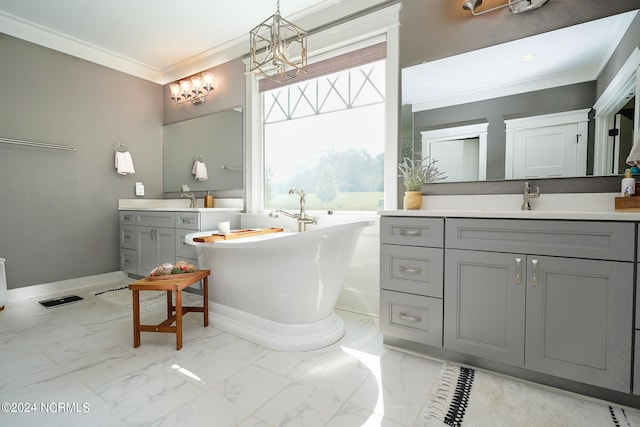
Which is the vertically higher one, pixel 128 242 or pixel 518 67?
pixel 518 67

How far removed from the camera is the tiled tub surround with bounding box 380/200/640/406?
1.28m

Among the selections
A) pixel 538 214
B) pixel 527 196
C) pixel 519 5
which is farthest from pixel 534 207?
pixel 519 5

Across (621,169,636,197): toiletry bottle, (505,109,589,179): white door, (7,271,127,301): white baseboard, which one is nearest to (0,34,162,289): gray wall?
(7,271,127,301): white baseboard

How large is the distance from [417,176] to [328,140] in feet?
3.40

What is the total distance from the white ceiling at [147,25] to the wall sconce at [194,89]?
15 cm

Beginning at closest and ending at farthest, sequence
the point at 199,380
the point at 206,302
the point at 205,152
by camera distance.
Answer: the point at 199,380 < the point at 206,302 < the point at 205,152

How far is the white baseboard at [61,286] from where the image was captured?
2.76m

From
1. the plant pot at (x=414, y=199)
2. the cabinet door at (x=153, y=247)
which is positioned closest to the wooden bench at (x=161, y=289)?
the cabinet door at (x=153, y=247)

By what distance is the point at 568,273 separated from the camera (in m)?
1.36

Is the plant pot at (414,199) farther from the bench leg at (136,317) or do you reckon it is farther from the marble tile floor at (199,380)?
the bench leg at (136,317)

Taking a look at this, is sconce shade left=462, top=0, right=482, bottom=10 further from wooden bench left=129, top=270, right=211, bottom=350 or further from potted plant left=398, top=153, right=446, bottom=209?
wooden bench left=129, top=270, right=211, bottom=350

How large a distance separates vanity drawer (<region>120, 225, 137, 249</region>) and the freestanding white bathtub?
1721 mm

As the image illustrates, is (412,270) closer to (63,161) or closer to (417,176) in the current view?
(417,176)

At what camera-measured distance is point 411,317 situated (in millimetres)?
1748
